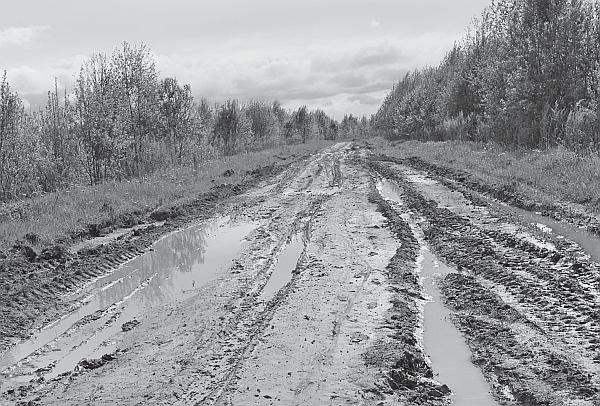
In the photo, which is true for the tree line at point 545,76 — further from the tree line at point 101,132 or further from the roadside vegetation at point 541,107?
the tree line at point 101,132

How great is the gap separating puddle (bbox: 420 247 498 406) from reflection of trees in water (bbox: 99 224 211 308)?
3.84 metres

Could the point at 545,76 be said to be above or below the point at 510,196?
above

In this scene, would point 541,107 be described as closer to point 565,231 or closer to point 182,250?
point 565,231

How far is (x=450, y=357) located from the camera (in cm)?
561

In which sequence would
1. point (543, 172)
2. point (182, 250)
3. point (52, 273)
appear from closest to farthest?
point (52, 273) → point (182, 250) → point (543, 172)

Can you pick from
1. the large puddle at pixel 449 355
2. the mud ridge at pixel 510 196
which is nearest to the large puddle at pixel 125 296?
the large puddle at pixel 449 355

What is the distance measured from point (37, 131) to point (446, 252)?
30173 millimetres

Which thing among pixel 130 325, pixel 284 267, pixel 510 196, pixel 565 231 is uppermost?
pixel 510 196

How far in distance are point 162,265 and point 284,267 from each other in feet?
7.87

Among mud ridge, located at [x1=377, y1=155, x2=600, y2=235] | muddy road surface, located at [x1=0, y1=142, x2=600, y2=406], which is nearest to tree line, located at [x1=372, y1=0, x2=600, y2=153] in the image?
mud ridge, located at [x1=377, y1=155, x2=600, y2=235]

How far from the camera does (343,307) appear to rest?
23.0 feet

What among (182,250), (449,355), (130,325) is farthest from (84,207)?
(449,355)

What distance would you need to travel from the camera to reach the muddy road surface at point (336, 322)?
193 inches

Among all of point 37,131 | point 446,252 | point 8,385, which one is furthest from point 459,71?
point 8,385
